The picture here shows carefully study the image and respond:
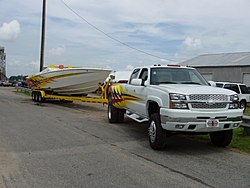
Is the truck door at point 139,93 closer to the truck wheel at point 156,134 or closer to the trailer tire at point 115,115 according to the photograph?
the truck wheel at point 156,134

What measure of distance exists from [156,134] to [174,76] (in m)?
2.05

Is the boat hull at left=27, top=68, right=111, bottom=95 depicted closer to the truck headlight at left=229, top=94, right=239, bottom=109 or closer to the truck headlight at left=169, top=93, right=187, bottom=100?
the truck headlight at left=169, top=93, right=187, bottom=100

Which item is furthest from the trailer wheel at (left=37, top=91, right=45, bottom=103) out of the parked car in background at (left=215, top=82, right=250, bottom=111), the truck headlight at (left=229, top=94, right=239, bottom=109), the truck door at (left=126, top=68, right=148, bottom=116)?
the truck headlight at (left=229, top=94, right=239, bottom=109)

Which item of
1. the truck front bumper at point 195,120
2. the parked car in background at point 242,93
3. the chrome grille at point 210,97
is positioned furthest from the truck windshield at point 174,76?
the parked car in background at point 242,93

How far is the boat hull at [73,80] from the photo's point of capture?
16.7 metres

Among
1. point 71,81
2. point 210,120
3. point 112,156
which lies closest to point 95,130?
point 112,156

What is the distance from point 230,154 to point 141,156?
2.08 m

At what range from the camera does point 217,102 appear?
641cm

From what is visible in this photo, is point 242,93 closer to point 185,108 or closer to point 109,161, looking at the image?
point 185,108

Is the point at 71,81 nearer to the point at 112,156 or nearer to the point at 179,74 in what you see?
the point at 179,74

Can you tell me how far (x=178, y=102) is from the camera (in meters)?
6.34

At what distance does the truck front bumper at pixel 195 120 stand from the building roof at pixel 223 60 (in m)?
24.1

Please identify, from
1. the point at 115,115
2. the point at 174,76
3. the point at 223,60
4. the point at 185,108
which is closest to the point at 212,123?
the point at 185,108

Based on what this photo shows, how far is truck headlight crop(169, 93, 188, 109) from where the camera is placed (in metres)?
6.34
